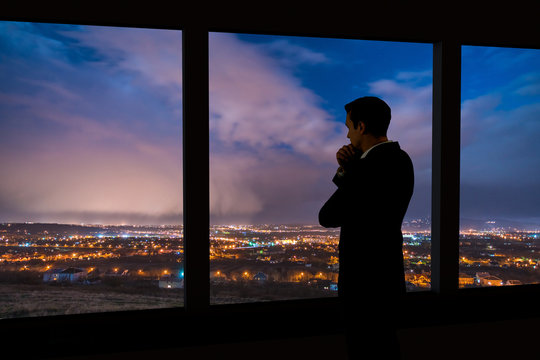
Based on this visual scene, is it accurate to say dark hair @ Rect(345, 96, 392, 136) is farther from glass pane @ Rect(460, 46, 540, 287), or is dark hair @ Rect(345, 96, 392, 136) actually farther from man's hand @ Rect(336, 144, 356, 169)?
glass pane @ Rect(460, 46, 540, 287)

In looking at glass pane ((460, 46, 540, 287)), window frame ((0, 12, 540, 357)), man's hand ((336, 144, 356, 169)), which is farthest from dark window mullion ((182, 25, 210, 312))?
glass pane ((460, 46, 540, 287))

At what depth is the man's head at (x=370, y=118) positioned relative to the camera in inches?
46.2

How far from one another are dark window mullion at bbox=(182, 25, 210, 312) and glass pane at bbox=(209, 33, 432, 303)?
56mm

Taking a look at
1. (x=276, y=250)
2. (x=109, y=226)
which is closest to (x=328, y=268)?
(x=276, y=250)

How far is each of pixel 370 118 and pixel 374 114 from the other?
20 mm

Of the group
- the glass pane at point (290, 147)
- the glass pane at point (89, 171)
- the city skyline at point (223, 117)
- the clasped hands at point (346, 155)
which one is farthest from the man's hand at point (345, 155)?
the glass pane at point (89, 171)

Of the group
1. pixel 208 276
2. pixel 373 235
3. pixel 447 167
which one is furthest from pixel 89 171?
pixel 447 167

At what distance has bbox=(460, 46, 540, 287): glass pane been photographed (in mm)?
2539

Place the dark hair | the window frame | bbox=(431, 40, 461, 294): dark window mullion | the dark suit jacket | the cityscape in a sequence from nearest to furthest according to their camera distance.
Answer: the dark suit jacket
the dark hair
the window frame
the cityscape
bbox=(431, 40, 461, 294): dark window mullion

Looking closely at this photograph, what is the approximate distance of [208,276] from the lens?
2168 millimetres

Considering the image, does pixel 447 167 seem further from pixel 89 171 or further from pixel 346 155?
pixel 89 171

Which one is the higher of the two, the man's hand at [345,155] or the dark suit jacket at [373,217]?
the man's hand at [345,155]

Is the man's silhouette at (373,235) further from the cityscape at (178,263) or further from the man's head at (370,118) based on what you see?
the cityscape at (178,263)

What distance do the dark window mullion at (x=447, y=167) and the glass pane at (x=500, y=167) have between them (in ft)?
0.21
